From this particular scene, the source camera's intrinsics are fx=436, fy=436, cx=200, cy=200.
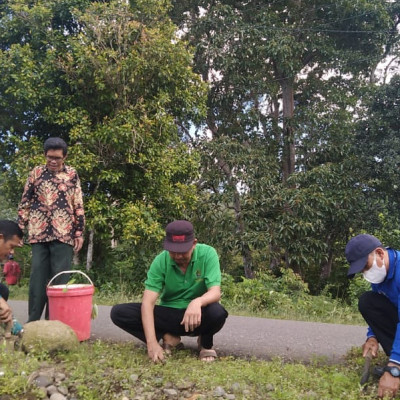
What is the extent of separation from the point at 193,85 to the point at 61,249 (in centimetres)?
608

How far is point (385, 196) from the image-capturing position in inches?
423

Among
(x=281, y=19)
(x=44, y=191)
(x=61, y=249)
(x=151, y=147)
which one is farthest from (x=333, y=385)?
(x=281, y=19)

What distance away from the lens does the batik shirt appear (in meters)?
4.35

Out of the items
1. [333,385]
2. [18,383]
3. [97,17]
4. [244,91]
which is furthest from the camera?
[244,91]

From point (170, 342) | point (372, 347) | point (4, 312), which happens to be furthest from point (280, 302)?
point (4, 312)

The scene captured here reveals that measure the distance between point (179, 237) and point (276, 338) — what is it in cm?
187

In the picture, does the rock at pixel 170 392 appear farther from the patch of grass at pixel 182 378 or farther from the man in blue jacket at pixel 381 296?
the man in blue jacket at pixel 381 296

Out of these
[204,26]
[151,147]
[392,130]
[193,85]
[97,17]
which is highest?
[204,26]

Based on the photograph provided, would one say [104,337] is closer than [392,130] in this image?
Yes

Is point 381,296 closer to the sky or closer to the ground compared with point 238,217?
closer to the ground

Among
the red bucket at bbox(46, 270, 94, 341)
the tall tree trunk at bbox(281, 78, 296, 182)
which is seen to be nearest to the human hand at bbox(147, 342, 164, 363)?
the red bucket at bbox(46, 270, 94, 341)

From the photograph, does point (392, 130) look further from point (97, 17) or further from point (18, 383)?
point (18, 383)

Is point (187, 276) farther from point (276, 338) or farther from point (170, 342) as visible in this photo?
point (276, 338)

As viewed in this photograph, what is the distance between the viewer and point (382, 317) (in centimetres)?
312
